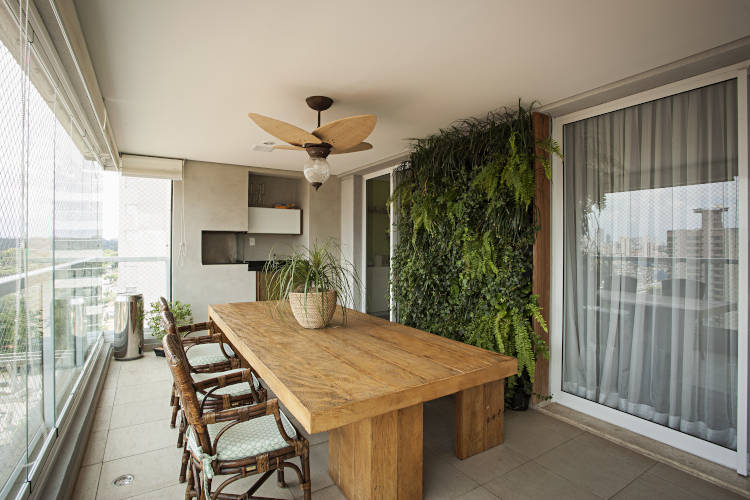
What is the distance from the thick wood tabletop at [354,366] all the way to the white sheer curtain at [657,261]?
1.23 metres

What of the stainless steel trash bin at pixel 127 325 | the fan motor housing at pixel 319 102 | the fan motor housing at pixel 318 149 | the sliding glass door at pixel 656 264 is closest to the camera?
the sliding glass door at pixel 656 264

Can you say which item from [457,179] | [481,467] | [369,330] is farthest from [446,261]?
[481,467]

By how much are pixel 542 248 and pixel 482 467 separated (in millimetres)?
1612

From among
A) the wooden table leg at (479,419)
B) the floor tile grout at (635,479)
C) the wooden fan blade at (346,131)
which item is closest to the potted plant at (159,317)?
the wooden fan blade at (346,131)

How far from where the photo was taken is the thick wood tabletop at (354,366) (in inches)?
54.9

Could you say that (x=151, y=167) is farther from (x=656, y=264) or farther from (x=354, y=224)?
(x=656, y=264)

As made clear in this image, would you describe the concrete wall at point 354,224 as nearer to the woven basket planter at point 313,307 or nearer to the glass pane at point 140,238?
the glass pane at point 140,238

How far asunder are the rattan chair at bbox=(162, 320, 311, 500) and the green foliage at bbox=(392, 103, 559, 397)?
1.76 meters

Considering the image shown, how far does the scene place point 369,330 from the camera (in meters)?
2.50

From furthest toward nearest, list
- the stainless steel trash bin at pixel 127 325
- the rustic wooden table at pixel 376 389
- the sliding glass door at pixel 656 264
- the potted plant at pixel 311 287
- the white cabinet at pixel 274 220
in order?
the white cabinet at pixel 274 220 → the stainless steel trash bin at pixel 127 325 → the potted plant at pixel 311 287 → the sliding glass door at pixel 656 264 → the rustic wooden table at pixel 376 389

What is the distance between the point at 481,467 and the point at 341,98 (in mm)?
→ 2503

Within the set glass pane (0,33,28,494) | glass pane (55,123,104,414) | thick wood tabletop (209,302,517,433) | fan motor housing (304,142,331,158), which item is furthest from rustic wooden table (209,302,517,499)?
fan motor housing (304,142,331,158)

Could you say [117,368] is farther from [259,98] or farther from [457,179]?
[457,179]

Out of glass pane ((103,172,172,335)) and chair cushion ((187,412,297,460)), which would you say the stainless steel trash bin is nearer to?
glass pane ((103,172,172,335))
